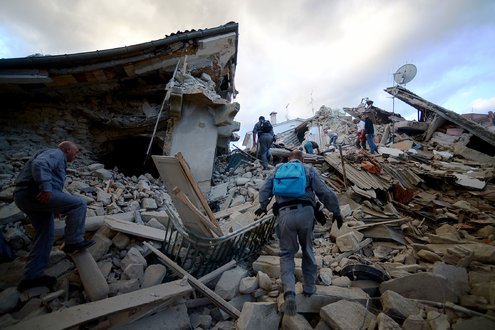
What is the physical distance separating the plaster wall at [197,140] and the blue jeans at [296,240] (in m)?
4.52

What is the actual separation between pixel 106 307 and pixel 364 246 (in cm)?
403

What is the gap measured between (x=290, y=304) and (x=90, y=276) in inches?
93.9

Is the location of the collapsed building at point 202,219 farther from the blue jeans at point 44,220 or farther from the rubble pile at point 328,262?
the blue jeans at point 44,220

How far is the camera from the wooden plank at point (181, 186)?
3432 mm

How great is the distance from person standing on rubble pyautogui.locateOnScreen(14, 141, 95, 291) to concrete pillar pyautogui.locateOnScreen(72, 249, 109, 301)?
13 centimetres

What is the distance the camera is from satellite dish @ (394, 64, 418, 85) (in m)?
12.7

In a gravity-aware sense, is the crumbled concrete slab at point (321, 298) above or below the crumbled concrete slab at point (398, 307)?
Answer: below

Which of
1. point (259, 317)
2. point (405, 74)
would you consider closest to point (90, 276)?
point (259, 317)

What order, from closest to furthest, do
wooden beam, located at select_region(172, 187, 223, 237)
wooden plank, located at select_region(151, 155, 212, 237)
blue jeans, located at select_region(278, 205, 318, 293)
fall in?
blue jeans, located at select_region(278, 205, 318, 293)
wooden beam, located at select_region(172, 187, 223, 237)
wooden plank, located at select_region(151, 155, 212, 237)

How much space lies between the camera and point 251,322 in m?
2.41

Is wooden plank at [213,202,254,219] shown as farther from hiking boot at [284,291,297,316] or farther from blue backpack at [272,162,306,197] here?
hiking boot at [284,291,297,316]

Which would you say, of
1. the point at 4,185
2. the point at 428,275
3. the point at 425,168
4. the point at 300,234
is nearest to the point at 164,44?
the point at 4,185

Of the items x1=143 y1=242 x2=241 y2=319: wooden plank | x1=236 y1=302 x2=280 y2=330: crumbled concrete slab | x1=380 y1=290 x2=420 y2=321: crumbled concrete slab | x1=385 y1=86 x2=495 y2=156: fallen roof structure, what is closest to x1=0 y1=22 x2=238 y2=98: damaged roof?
x1=143 y1=242 x2=241 y2=319: wooden plank

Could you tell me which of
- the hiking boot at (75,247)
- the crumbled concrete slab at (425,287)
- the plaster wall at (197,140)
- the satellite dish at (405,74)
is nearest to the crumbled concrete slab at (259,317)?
the crumbled concrete slab at (425,287)
